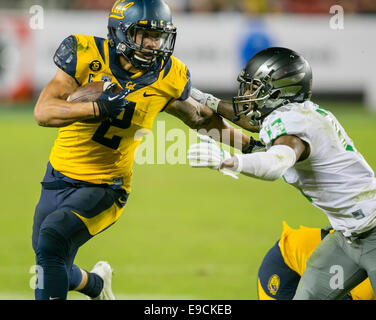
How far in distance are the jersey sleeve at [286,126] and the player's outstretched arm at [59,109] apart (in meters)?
1.01

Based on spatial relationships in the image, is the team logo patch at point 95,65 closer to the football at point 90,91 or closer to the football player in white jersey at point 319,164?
the football at point 90,91

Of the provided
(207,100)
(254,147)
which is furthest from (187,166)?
(254,147)

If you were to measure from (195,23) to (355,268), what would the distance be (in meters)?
11.2

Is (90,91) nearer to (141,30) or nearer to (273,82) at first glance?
(141,30)

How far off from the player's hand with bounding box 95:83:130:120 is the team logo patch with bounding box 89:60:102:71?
228 mm

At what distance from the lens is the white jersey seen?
3.54 metres

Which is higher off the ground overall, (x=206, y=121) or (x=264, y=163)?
(x=206, y=121)

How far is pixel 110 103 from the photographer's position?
12.8 ft

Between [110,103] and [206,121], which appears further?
[206,121]

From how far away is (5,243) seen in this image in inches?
259

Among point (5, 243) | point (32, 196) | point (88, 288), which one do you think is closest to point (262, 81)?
point (88, 288)

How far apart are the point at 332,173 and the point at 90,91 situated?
154 cm

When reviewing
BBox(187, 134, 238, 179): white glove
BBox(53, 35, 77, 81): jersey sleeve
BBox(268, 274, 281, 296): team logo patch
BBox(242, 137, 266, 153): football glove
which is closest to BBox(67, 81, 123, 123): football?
BBox(53, 35, 77, 81): jersey sleeve

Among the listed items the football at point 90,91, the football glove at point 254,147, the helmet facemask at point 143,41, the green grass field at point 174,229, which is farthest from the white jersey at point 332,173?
the green grass field at point 174,229
